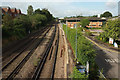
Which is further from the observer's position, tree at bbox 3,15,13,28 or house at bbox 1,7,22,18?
house at bbox 1,7,22,18

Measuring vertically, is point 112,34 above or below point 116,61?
above

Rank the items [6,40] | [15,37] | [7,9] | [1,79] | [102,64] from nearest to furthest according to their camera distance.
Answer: [1,79] → [102,64] → [6,40] → [15,37] → [7,9]

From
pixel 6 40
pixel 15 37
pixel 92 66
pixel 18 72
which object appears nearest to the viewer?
pixel 18 72

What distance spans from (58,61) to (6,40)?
14.8m

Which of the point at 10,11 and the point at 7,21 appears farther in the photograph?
the point at 10,11

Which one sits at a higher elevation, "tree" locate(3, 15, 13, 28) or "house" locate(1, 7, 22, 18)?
"house" locate(1, 7, 22, 18)

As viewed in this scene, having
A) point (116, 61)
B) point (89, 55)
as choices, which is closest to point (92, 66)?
point (89, 55)

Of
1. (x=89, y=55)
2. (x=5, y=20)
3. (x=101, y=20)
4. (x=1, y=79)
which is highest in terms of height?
(x=101, y=20)

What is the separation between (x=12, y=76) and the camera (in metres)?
10.7

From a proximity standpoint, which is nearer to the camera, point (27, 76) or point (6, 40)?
point (27, 76)

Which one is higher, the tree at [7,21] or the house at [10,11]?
the house at [10,11]

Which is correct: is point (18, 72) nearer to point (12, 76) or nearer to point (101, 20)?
point (12, 76)

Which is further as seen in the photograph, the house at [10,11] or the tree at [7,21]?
the house at [10,11]

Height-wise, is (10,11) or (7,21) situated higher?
(10,11)
